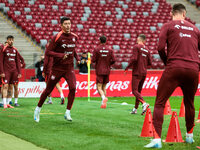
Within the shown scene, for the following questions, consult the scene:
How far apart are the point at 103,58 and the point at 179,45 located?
7.65 meters

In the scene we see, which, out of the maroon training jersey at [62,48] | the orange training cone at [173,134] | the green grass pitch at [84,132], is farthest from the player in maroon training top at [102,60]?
the orange training cone at [173,134]

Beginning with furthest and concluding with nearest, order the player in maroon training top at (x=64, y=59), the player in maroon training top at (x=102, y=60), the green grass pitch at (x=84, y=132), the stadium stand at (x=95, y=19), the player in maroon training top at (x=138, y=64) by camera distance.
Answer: the stadium stand at (x=95, y=19) < the player in maroon training top at (x=102, y=60) < the player in maroon training top at (x=138, y=64) < the player in maroon training top at (x=64, y=59) < the green grass pitch at (x=84, y=132)

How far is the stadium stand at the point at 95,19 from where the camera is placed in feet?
87.0

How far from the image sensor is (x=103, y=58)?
43.6ft

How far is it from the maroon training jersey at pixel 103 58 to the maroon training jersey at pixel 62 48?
4224mm

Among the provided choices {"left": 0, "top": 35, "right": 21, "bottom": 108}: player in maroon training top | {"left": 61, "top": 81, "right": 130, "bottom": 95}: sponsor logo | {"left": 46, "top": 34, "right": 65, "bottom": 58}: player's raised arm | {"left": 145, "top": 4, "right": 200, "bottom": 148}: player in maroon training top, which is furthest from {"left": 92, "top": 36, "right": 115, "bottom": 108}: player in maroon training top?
{"left": 145, "top": 4, "right": 200, "bottom": 148}: player in maroon training top

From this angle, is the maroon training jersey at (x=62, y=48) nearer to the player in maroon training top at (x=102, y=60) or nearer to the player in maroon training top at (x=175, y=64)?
the player in maroon training top at (x=175, y=64)

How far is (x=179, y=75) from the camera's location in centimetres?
566

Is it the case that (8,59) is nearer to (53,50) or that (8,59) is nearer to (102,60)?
(102,60)

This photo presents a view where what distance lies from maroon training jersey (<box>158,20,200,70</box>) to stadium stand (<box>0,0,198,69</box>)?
1819 cm

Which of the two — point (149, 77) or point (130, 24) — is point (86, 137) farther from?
point (130, 24)

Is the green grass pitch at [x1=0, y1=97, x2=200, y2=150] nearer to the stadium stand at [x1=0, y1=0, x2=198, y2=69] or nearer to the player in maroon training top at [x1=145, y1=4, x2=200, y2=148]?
the player in maroon training top at [x1=145, y1=4, x2=200, y2=148]

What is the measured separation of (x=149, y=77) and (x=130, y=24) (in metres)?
10.7

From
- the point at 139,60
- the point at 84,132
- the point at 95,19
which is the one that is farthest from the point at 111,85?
the point at 84,132
